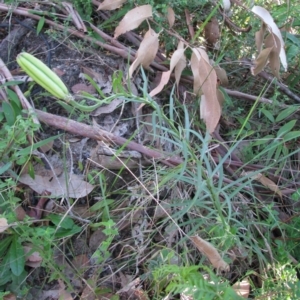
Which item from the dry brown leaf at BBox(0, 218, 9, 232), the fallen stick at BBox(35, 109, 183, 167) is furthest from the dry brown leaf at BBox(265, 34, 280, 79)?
the dry brown leaf at BBox(0, 218, 9, 232)

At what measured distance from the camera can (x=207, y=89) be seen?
4.99ft

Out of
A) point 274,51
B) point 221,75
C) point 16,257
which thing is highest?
point 274,51

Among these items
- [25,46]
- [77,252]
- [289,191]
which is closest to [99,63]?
[25,46]

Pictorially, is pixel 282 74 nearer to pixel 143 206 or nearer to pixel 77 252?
pixel 143 206

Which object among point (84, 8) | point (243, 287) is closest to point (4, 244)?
point (243, 287)

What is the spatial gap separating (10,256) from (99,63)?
77 centimetres

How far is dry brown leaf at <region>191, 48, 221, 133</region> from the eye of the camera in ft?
4.89

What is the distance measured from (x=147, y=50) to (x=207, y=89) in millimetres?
261

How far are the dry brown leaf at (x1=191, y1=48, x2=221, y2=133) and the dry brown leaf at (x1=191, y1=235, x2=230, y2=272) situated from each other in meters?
0.36

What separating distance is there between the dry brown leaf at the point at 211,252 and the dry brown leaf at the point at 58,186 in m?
0.40

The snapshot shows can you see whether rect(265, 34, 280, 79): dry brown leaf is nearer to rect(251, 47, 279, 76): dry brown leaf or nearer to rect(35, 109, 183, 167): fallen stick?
rect(251, 47, 279, 76): dry brown leaf

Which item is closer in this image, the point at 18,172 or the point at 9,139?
Answer: the point at 9,139

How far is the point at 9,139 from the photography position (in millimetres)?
1389

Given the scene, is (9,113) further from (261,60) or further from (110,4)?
(261,60)
